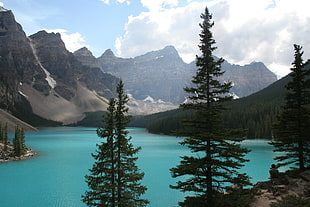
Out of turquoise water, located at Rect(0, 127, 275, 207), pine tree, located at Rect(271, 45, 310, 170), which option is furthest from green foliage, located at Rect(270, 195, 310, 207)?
turquoise water, located at Rect(0, 127, 275, 207)

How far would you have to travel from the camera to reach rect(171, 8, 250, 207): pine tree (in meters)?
16.4

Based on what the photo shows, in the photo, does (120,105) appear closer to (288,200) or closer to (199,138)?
(199,138)

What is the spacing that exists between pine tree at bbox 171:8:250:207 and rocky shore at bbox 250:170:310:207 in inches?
109

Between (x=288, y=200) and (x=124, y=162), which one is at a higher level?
(x=124, y=162)

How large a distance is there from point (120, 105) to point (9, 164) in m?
44.9

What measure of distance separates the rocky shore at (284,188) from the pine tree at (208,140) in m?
2.78

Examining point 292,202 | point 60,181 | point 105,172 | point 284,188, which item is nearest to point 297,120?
point 284,188

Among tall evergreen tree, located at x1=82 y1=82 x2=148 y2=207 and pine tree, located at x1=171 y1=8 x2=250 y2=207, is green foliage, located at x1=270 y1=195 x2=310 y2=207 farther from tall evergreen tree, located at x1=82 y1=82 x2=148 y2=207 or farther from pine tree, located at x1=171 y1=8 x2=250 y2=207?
tall evergreen tree, located at x1=82 y1=82 x2=148 y2=207

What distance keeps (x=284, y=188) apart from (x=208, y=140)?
29.3 feet

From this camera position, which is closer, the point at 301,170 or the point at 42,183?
the point at 301,170

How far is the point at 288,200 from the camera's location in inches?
663

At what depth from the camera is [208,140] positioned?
16.9 metres

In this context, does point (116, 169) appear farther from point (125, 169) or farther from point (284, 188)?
point (284, 188)

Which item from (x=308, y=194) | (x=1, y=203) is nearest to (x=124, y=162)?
(x=308, y=194)
